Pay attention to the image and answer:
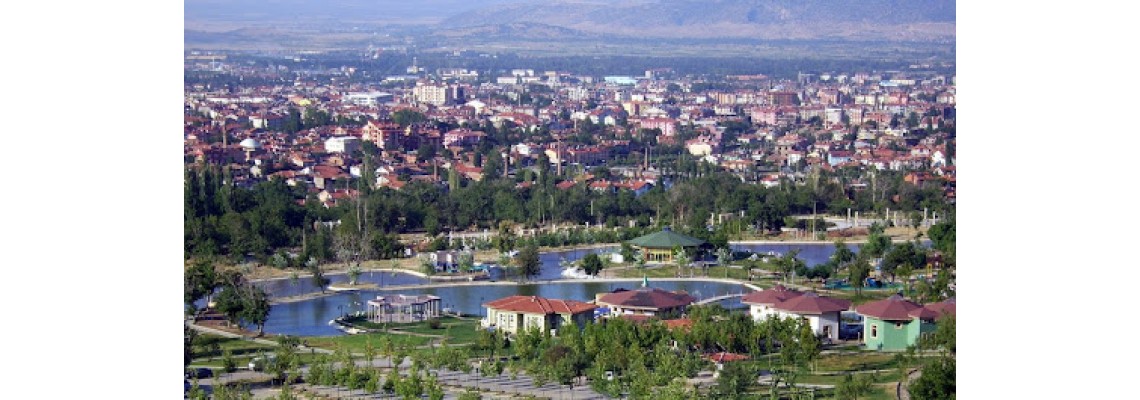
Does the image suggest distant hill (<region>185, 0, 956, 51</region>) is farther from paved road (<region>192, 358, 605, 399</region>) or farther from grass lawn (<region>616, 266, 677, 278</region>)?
paved road (<region>192, 358, 605, 399</region>)

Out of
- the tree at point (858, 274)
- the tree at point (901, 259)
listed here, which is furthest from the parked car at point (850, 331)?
the tree at point (901, 259)

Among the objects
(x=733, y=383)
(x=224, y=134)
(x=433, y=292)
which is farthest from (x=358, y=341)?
(x=224, y=134)

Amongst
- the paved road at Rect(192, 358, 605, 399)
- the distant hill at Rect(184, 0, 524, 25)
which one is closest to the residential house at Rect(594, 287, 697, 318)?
the paved road at Rect(192, 358, 605, 399)

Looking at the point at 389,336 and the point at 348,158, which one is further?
the point at 348,158

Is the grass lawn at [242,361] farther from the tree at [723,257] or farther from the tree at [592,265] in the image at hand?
the tree at [723,257]

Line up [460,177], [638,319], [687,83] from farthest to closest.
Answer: [687,83]
[460,177]
[638,319]
